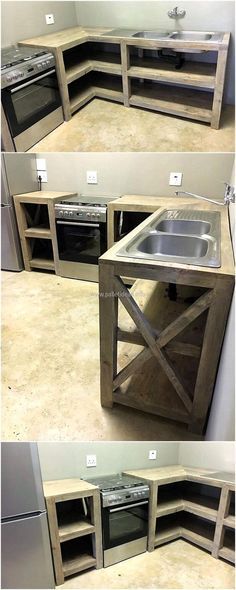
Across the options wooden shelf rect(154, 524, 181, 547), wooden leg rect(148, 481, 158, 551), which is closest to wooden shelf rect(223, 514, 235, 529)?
wooden leg rect(148, 481, 158, 551)

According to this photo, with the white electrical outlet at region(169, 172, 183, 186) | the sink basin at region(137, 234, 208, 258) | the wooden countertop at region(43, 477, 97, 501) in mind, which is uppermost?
the white electrical outlet at region(169, 172, 183, 186)

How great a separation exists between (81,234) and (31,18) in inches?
44.4

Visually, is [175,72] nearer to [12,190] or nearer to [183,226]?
[183,226]

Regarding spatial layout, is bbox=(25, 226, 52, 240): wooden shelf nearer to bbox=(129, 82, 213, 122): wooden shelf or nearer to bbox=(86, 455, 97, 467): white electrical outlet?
bbox=(129, 82, 213, 122): wooden shelf

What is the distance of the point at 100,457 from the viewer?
6.09 feet

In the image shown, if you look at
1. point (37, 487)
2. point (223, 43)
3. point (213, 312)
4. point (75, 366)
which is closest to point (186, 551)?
point (37, 487)

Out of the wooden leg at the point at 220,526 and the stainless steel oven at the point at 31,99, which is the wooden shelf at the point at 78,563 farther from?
the stainless steel oven at the point at 31,99

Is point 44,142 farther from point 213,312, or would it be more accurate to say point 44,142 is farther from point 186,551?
point 186,551

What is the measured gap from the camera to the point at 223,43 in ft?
5.25

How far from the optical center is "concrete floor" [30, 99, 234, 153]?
65.3 inches

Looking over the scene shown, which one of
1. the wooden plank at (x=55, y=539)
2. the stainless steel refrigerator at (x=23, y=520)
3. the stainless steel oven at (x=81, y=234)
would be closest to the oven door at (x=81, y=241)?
the stainless steel oven at (x=81, y=234)

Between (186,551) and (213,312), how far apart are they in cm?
157

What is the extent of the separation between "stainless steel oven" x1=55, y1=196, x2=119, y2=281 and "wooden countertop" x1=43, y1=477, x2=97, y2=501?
124 centimetres

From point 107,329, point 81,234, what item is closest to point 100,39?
point 81,234
